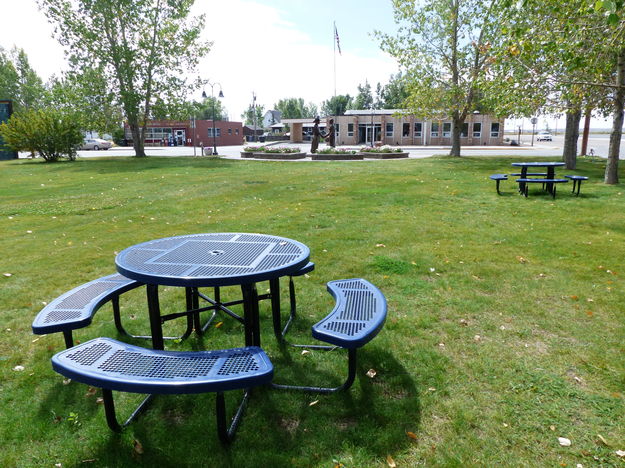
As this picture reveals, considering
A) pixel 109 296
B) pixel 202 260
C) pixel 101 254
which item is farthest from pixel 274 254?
A: pixel 101 254

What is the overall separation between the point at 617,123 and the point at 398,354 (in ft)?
42.5

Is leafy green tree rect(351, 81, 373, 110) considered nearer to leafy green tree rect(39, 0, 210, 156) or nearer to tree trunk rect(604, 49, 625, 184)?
leafy green tree rect(39, 0, 210, 156)

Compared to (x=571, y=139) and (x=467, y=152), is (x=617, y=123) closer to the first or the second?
(x=571, y=139)

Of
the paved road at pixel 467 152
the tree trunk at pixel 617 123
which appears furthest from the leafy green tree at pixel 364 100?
the tree trunk at pixel 617 123

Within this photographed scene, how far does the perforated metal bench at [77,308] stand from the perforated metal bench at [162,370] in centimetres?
47

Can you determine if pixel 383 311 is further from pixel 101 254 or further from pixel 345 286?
pixel 101 254

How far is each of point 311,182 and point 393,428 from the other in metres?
11.9

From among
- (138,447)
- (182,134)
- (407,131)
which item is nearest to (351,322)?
(138,447)

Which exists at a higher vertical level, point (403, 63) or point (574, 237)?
point (403, 63)

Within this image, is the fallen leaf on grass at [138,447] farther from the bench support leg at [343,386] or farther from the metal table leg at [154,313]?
the bench support leg at [343,386]

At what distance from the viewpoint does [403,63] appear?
23.7 meters

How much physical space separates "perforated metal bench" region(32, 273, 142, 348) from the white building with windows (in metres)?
49.2

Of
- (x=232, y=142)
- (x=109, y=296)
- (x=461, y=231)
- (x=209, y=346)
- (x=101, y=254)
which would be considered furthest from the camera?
(x=232, y=142)

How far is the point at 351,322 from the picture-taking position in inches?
116
